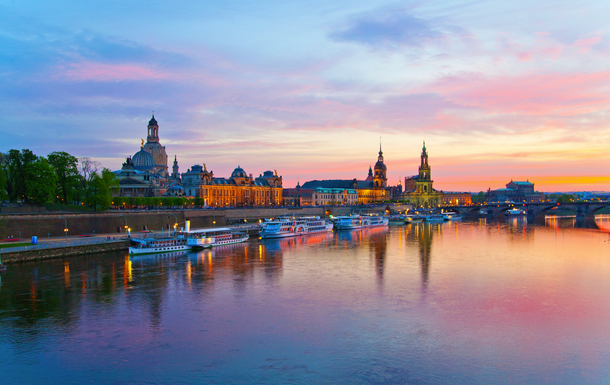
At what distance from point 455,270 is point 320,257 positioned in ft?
44.6

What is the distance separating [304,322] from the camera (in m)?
23.6

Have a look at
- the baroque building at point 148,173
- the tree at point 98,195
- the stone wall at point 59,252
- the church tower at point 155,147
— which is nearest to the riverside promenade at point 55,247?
the stone wall at point 59,252

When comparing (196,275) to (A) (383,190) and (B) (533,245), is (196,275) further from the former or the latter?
(A) (383,190)

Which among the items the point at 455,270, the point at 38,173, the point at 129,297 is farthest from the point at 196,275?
the point at 38,173

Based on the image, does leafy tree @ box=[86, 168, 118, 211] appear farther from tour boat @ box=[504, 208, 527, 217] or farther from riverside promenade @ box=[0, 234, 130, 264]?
tour boat @ box=[504, 208, 527, 217]

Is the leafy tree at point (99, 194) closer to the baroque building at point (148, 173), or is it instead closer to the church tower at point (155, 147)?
the baroque building at point (148, 173)

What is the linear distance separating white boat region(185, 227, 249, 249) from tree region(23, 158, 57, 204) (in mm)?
16350

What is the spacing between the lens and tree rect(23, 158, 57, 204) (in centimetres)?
5216

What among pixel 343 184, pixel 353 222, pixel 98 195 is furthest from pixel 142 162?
pixel 343 184

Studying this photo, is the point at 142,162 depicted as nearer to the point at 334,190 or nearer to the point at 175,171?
the point at 175,171

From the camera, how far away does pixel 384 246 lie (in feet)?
187

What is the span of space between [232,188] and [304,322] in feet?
311

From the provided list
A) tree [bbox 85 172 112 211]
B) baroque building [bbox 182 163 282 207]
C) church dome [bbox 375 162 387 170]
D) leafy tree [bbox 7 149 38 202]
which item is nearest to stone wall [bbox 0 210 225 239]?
tree [bbox 85 172 112 211]

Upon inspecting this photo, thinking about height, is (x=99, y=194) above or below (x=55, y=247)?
above
